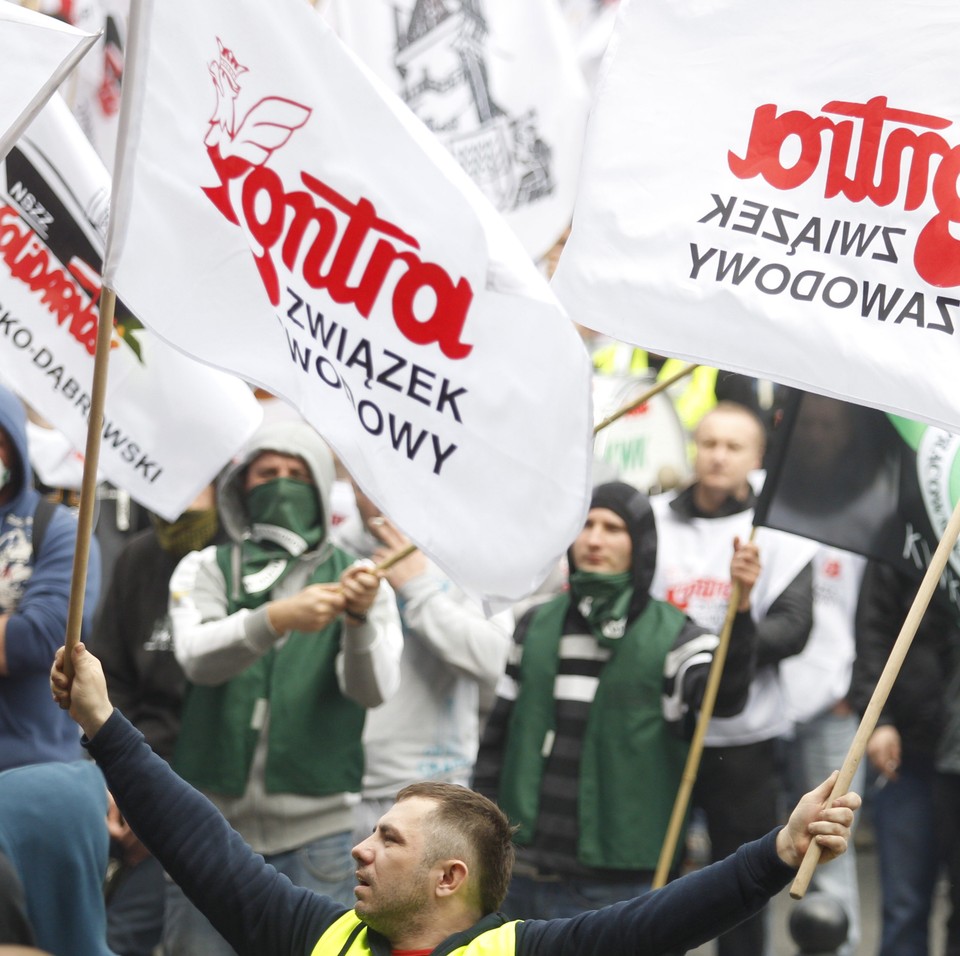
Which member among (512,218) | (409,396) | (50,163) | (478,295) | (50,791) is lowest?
(50,791)

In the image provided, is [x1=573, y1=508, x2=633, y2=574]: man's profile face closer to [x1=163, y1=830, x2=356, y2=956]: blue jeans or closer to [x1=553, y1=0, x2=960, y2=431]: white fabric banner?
[x1=163, y1=830, x2=356, y2=956]: blue jeans

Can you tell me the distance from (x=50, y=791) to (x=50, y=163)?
5.49 ft

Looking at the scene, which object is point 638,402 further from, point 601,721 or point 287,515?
point 287,515

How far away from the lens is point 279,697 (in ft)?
18.5

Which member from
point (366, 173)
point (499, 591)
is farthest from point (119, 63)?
point (499, 591)

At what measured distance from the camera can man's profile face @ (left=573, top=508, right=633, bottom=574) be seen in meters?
5.89

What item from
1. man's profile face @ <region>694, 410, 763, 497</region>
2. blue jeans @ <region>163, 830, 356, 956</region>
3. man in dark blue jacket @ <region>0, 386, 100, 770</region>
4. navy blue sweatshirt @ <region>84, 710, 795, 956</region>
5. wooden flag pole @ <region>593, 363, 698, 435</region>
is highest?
man's profile face @ <region>694, 410, 763, 497</region>

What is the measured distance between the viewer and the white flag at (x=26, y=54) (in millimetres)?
4125

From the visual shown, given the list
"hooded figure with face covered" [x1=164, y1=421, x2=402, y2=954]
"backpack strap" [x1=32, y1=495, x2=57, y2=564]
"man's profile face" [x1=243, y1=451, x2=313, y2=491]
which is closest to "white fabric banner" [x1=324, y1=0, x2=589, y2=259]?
"man's profile face" [x1=243, y1=451, x2=313, y2=491]

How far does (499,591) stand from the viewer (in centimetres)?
393

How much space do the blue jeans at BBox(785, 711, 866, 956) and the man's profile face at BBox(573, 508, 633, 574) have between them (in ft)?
4.45

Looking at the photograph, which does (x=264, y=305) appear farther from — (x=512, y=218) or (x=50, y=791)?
(x=512, y=218)

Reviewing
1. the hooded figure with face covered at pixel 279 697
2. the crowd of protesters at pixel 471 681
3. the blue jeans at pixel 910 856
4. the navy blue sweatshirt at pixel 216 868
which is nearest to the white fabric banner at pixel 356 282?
the navy blue sweatshirt at pixel 216 868

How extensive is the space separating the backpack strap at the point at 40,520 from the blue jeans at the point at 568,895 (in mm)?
1747
